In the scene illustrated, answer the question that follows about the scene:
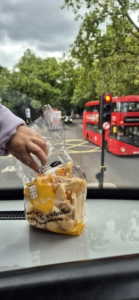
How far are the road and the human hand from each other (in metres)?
0.44

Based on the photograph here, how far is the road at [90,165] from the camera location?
5.89 ft

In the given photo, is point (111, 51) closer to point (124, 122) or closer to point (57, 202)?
point (124, 122)

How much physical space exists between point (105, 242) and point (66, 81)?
3.09 meters

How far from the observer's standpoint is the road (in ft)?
5.89

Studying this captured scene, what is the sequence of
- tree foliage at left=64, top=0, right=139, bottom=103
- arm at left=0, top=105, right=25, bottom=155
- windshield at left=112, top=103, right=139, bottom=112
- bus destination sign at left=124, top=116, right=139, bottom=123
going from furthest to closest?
bus destination sign at left=124, top=116, right=139, bottom=123, windshield at left=112, top=103, right=139, bottom=112, tree foliage at left=64, top=0, right=139, bottom=103, arm at left=0, top=105, right=25, bottom=155

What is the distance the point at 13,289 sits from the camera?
24.0 inches

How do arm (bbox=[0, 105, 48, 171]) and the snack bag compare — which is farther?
the snack bag

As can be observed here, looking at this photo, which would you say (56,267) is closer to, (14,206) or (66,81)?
(14,206)

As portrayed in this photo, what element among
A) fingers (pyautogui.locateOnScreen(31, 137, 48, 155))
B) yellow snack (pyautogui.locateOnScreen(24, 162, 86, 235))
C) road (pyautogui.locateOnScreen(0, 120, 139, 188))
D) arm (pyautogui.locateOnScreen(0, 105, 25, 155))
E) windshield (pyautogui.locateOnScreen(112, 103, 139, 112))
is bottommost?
road (pyautogui.locateOnScreen(0, 120, 139, 188))

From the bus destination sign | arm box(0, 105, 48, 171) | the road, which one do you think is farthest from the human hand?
the bus destination sign

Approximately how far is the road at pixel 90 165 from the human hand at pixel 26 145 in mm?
438

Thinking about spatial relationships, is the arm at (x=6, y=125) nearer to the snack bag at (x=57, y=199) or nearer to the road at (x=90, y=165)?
the snack bag at (x=57, y=199)

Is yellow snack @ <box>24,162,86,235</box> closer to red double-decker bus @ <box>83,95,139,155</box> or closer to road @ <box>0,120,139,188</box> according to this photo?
road @ <box>0,120,139,188</box>

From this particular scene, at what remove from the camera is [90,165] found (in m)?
2.85
